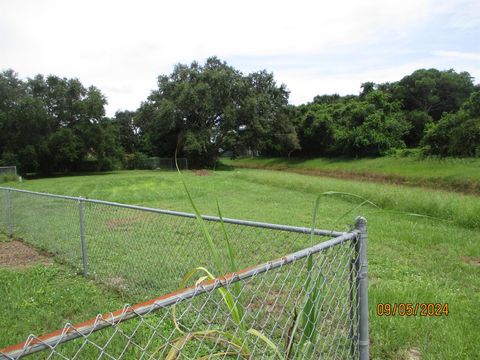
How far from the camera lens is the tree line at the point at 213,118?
106 ft

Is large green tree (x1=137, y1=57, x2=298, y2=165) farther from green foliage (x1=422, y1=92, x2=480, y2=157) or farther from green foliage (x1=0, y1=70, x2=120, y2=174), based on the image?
green foliage (x1=422, y1=92, x2=480, y2=157)

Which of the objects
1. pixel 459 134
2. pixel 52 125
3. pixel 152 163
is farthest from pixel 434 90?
pixel 52 125

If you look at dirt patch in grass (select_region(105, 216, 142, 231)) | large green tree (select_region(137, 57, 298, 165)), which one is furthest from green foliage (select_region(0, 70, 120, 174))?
dirt patch in grass (select_region(105, 216, 142, 231))

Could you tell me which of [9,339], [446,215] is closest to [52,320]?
[9,339]

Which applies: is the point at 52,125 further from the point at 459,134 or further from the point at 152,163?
Answer: the point at 459,134

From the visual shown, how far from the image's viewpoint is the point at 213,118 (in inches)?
1574

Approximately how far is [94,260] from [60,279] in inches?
24.4

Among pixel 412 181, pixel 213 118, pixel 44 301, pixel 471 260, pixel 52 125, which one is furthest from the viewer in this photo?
pixel 213 118

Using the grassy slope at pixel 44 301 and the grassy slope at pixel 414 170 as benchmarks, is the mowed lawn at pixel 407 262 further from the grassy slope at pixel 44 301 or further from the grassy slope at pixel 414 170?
the grassy slope at pixel 414 170

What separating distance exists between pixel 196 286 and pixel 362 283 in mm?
1170

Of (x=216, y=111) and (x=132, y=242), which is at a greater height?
(x=216, y=111)

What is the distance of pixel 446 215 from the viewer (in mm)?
9289

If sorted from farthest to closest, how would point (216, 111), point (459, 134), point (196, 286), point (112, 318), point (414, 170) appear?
point (216, 111), point (414, 170), point (459, 134), point (196, 286), point (112, 318)

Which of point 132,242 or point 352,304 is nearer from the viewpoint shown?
point 352,304
